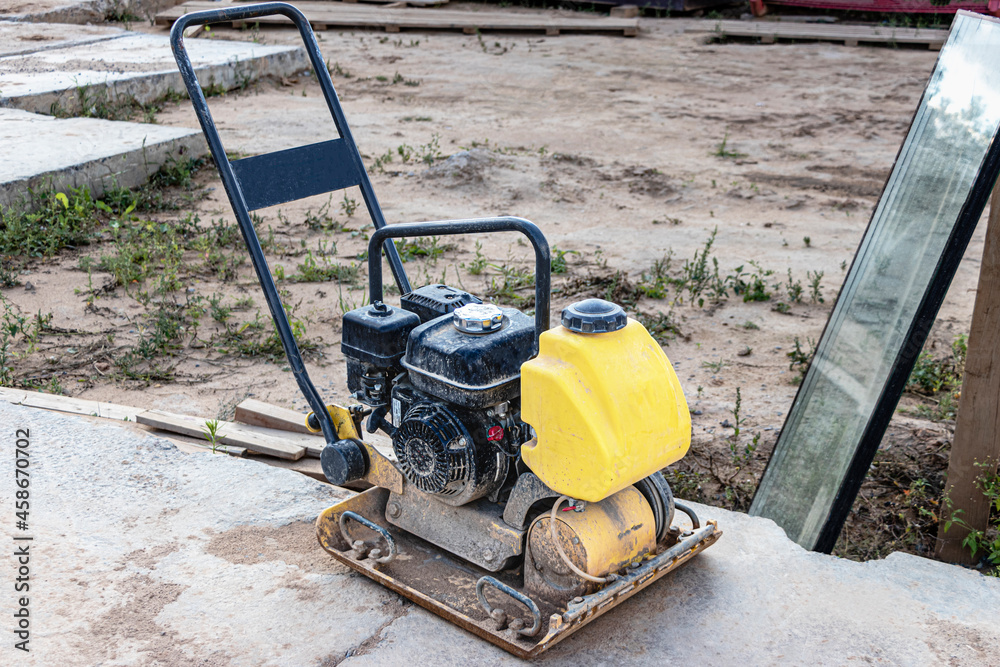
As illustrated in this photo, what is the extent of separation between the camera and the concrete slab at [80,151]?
5898 mm

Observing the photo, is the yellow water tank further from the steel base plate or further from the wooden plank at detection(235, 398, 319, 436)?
the wooden plank at detection(235, 398, 319, 436)

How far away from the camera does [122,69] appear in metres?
8.74

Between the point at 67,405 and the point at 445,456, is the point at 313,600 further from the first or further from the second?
the point at 67,405

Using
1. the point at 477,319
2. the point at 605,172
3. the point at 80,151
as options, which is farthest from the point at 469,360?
the point at 605,172

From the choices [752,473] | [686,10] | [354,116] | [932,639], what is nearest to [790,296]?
[752,473]

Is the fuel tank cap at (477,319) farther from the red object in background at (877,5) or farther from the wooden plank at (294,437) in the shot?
the red object in background at (877,5)

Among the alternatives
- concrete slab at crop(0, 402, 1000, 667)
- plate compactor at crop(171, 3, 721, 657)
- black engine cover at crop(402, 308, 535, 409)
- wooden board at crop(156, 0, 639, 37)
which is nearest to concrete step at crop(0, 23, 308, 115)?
wooden board at crop(156, 0, 639, 37)

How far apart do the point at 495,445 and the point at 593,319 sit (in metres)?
0.47

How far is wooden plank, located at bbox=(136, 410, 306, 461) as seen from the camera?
3498 mm

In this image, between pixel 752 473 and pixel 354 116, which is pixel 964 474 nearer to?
pixel 752 473

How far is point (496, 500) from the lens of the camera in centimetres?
256

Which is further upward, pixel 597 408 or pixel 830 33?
pixel 830 33

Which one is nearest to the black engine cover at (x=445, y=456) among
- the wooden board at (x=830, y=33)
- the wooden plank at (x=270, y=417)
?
the wooden plank at (x=270, y=417)

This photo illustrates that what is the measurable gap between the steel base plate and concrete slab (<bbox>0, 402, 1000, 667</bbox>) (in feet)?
0.23
